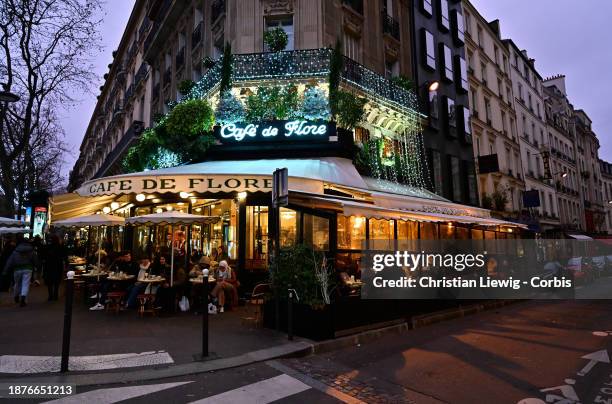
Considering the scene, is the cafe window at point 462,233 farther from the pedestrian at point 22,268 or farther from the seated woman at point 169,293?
the pedestrian at point 22,268

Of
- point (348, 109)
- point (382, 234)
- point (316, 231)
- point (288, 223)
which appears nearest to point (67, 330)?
point (316, 231)

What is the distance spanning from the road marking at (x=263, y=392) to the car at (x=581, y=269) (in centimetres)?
1687

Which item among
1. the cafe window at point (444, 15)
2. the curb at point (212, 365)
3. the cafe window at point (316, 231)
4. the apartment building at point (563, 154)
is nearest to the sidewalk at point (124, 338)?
the curb at point (212, 365)

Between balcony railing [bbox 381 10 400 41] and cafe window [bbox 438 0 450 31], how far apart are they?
4.98 metres

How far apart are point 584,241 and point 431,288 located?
17194 millimetres

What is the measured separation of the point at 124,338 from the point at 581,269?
19.5 m

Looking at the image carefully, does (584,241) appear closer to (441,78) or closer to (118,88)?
(441,78)

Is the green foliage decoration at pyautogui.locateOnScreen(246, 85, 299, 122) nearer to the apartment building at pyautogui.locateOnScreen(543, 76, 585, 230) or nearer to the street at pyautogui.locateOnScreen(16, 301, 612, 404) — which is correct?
the street at pyautogui.locateOnScreen(16, 301, 612, 404)

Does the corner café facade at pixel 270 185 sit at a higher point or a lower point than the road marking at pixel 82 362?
higher

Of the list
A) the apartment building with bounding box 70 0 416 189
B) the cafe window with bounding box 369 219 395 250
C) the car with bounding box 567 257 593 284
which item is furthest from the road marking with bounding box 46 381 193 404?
the car with bounding box 567 257 593 284

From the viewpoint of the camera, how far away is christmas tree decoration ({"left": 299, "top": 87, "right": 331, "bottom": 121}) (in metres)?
12.8

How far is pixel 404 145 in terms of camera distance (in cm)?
1658

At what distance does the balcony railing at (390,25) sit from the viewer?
16.7 meters

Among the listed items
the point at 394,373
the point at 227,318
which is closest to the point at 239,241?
the point at 227,318
